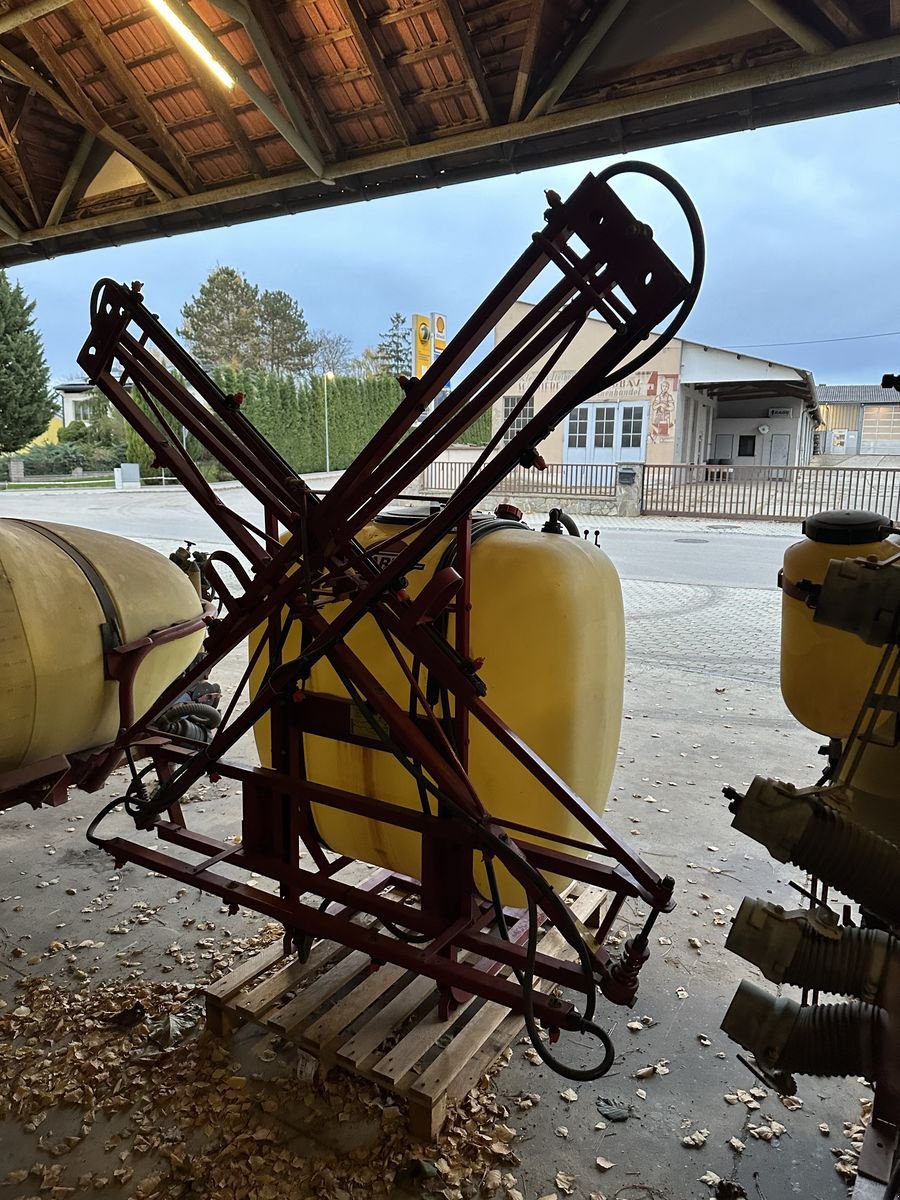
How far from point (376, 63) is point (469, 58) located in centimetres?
53

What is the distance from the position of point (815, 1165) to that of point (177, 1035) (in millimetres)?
1926

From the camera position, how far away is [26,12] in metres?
3.58

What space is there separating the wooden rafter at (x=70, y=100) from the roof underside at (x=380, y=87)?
0.04ft

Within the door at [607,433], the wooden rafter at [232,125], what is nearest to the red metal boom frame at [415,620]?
the wooden rafter at [232,125]

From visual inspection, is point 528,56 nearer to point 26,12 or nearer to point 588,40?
point 588,40

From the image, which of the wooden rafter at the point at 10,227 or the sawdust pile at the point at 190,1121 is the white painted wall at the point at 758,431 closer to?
the wooden rafter at the point at 10,227

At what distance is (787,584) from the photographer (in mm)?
2316

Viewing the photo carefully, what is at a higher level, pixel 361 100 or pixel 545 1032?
pixel 361 100

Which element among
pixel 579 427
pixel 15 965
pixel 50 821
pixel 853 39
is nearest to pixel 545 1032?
pixel 15 965

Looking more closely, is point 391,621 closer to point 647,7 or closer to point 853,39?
point 853,39

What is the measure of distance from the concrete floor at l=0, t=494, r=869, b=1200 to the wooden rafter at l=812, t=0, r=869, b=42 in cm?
352

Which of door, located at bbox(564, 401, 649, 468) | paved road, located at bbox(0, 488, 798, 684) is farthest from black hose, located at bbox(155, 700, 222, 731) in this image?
door, located at bbox(564, 401, 649, 468)

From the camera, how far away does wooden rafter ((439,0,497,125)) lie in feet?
11.8

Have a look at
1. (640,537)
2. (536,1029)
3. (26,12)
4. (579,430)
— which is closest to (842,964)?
(536,1029)
